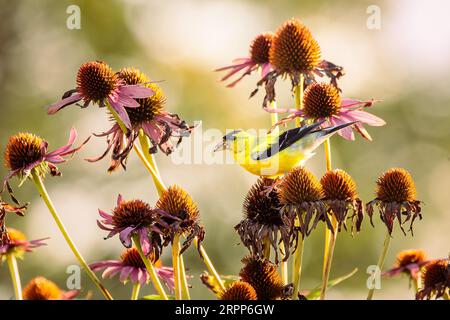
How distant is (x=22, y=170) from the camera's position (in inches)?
75.9

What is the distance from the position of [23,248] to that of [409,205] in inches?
51.0

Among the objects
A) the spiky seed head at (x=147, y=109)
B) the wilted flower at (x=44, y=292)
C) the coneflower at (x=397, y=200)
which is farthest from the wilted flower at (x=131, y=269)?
the coneflower at (x=397, y=200)

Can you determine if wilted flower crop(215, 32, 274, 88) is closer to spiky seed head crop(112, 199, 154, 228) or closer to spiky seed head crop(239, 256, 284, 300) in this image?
spiky seed head crop(112, 199, 154, 228)

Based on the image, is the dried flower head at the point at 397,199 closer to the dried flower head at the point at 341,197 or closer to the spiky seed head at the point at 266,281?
the dried flower head at the point at 341,197

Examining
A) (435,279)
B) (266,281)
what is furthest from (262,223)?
(435,279)

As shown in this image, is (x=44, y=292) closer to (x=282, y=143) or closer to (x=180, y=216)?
(x=180, y=216)

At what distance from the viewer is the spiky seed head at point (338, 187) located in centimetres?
171

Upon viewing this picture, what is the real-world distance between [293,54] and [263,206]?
0.73 meters

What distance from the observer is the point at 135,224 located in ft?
5.65

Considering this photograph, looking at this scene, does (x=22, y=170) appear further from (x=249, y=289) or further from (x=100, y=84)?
(x=249, y=289)

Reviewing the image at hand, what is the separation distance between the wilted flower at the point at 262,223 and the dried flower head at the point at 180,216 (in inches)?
4.7

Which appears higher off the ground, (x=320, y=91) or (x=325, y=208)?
(x=320, y=91)
